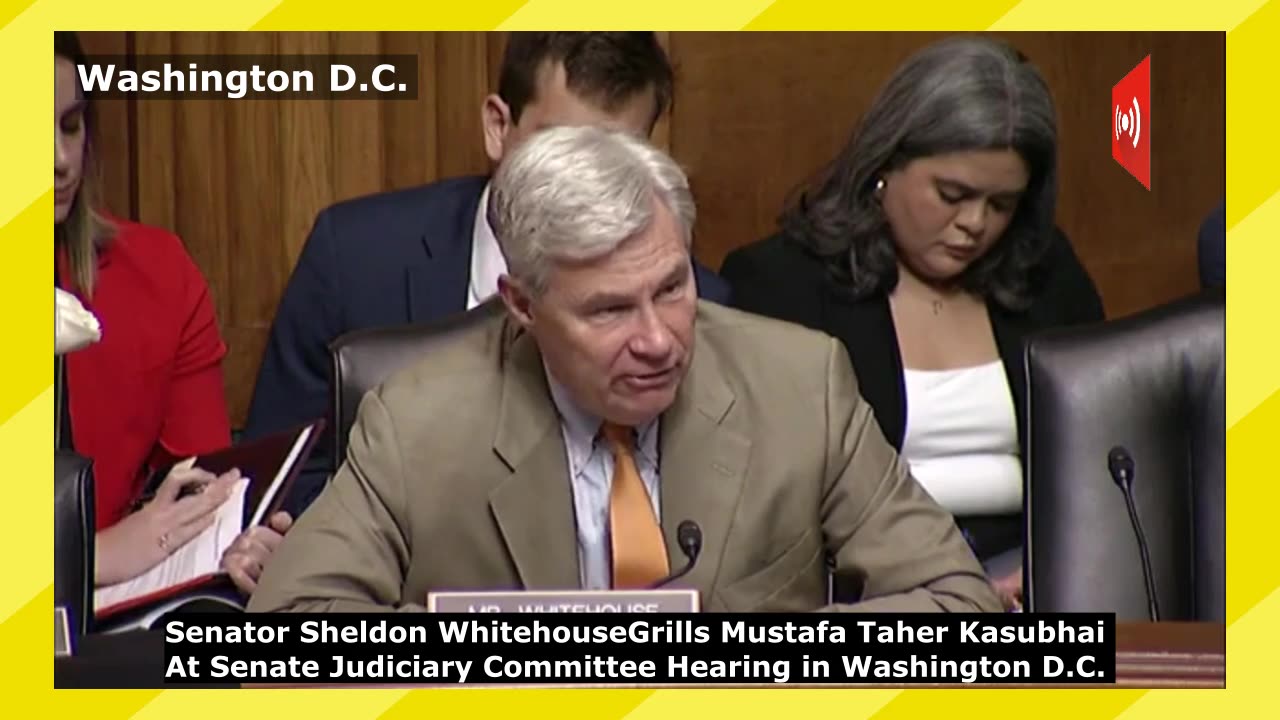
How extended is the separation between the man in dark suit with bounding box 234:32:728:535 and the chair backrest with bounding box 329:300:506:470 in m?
0.07

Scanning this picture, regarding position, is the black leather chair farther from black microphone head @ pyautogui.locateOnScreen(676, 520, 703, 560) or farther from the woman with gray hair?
black microphone head @ pyautogui.locateOnScreen(676, 520, 703, 560)

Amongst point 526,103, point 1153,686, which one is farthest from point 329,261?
point 1153,686

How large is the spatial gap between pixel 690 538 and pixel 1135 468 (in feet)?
1.82

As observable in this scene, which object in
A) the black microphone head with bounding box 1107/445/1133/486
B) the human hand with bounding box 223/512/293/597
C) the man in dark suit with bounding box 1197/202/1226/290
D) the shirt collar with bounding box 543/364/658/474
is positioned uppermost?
the man in dark suit with bounding box 1197/202/1226/290

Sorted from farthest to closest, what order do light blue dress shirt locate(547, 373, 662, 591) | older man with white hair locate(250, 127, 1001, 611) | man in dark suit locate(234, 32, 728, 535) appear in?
man in dark suit locate(234, 32, 728, 535)
light blue dress shirt locate(547, 373, 662, 591)
older man with white hair locate(250, 127, 1001, 611)

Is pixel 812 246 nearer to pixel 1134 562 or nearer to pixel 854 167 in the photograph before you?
pixel 854 167

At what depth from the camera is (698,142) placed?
9.25 feet

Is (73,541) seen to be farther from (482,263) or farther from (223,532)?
(482,263)

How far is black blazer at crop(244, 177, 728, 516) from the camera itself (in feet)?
9.07

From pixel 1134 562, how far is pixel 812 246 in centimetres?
56

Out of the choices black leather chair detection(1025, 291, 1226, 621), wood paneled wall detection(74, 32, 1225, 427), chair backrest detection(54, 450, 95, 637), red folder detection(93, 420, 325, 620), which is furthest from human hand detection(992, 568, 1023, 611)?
chair backrest detection(54, 450, 95, 637)

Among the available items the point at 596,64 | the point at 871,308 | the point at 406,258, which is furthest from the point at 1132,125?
the point at 406,258

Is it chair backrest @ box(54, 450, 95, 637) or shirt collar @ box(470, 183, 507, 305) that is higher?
shirt collar @ box(470, 183, 507, 305)
